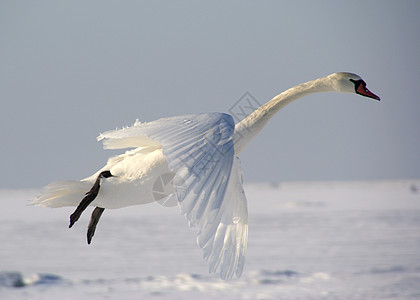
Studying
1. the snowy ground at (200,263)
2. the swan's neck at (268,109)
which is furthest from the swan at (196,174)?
the snowy ground at (200,263)

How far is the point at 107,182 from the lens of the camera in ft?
19.1

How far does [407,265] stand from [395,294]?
2636 millimetres

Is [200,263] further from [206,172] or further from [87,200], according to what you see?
[206,172]

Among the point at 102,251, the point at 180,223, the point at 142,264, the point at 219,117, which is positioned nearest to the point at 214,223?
the point at 219,117

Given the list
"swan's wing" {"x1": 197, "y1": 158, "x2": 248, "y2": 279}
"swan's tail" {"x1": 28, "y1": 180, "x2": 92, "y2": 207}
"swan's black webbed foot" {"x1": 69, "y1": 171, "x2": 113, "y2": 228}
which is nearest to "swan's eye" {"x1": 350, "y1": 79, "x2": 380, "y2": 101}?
"swan's wing" {"x1": 197, "y1": 158, "x2": 248, "y2": 279}

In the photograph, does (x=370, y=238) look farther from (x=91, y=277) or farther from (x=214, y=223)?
(x=214, y=223)

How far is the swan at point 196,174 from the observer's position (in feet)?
14.8

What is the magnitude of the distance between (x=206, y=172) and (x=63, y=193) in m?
1.95

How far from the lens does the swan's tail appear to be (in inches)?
233

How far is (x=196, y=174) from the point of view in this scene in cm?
455

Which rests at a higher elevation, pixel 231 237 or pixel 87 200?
pixel 87 200

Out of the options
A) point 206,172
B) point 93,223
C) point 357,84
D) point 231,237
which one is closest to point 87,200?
point 93,223

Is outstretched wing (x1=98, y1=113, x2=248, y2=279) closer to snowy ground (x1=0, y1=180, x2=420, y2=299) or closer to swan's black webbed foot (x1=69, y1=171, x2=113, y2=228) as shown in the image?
swan's black webbed foot (x1=69, y1=171, x2=113, y2=228)

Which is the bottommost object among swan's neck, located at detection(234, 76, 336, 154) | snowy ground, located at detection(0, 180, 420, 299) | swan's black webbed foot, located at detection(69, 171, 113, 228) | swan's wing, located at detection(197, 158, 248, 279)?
snowy ground, located at detection(0, 180, 420, 299)
